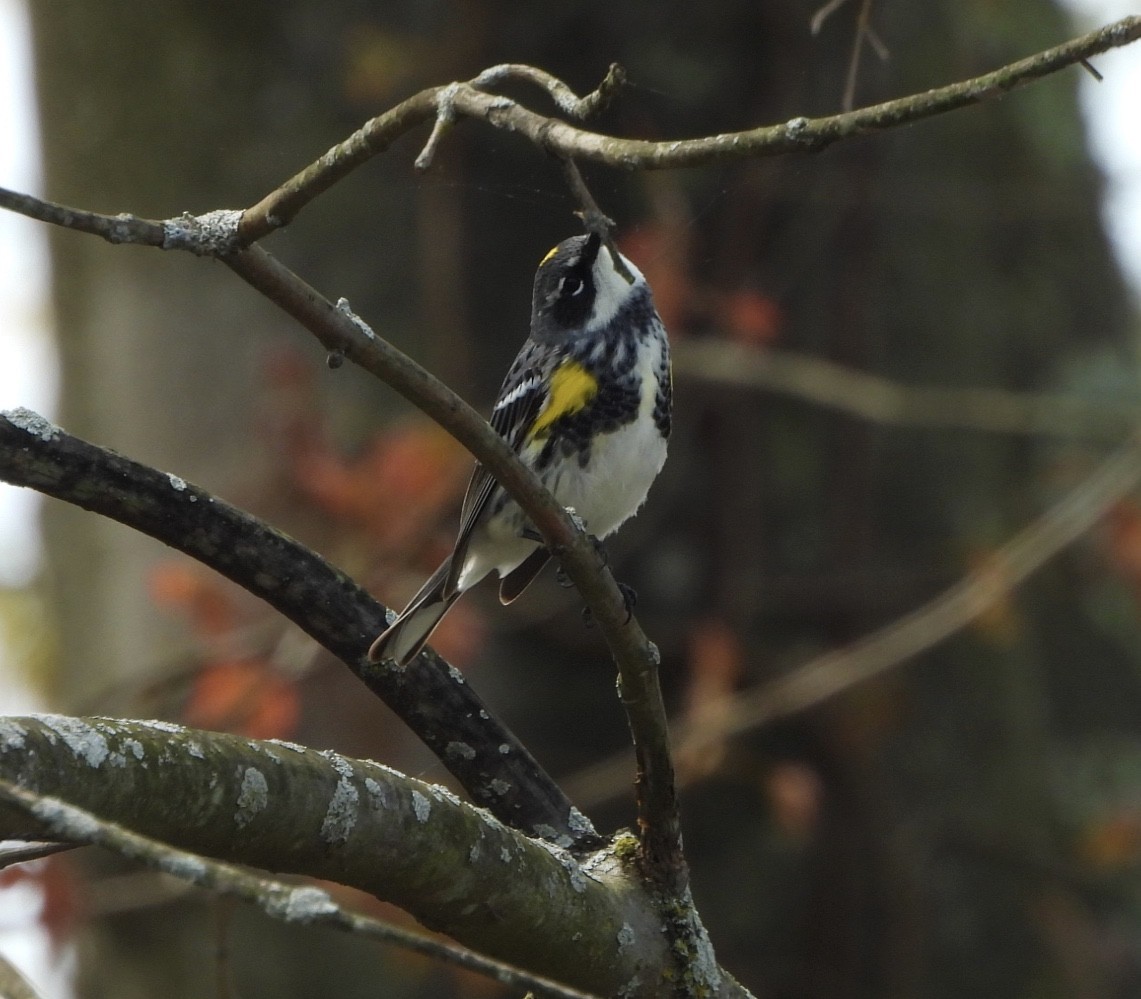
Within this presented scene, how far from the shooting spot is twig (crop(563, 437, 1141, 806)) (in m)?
4.42

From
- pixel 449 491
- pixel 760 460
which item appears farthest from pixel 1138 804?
pixel 449 491

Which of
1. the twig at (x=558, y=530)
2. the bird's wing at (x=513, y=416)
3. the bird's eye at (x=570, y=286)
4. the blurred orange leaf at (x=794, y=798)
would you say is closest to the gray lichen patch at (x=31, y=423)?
the twig at (x=558, y=530)

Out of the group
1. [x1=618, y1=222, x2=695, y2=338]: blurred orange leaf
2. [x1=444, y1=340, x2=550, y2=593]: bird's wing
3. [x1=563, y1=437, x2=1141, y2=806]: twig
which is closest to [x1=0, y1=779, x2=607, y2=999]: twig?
[x1=444, y1=340, x2=550, y2=593]: bird's wing

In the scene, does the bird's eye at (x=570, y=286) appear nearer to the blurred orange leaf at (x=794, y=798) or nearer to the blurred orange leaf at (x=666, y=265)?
the blurred orange leaf at (x=666, y=265)

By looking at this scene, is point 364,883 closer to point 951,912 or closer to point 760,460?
point 760,460

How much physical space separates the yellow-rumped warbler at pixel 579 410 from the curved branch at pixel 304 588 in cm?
58

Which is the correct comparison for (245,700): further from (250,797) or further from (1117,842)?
(1117,842)

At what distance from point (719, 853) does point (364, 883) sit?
11.5 feet

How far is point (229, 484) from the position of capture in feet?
14.8

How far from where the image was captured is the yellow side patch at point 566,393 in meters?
2.91

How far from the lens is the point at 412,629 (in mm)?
2244

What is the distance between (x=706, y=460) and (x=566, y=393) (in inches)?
92.9

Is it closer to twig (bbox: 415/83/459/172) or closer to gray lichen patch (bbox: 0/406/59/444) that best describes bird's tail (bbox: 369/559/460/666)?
gray lichen patch (bbox: 0/406/59/444)

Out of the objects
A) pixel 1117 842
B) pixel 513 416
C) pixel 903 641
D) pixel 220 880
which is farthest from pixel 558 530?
pixel 1117 842
